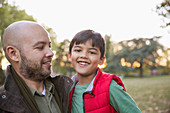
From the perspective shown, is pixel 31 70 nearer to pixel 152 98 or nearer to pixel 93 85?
pixel 93 85

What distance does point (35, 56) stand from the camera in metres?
1.92

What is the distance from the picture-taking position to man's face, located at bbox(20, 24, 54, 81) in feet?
6.23

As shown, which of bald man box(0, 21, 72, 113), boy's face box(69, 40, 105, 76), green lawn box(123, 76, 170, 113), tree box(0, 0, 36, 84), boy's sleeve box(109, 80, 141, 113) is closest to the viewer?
bald man box(0, 21, 72, 113)

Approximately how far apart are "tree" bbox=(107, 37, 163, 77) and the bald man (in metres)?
36.6

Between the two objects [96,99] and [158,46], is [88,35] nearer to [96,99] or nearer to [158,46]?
[96,99]

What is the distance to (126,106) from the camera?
2174 millimetres

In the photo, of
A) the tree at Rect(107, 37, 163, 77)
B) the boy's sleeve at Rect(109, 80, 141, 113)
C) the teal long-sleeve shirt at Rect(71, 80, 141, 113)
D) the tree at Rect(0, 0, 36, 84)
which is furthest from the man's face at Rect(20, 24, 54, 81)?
the tree at Rect(107, 37, 163, 77)

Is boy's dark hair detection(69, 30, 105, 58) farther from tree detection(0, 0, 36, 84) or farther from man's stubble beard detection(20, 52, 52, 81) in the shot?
tree detection(0, 0, 36, 84)

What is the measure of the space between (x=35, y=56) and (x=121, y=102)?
127 cm

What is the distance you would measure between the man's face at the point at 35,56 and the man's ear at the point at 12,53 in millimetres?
61

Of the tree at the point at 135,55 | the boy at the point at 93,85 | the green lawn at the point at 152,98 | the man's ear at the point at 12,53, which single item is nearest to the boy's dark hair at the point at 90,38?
the boy at the point at 93,85

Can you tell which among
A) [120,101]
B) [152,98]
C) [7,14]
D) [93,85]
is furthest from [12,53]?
[7,14]

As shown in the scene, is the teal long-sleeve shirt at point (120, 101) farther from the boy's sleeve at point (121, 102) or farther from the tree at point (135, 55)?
the tree at point (135, 55)

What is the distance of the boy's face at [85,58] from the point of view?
8.40 feet
